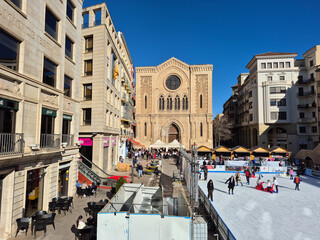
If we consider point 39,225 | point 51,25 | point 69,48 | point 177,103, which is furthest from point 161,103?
point 39,225

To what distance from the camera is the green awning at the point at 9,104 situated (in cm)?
777

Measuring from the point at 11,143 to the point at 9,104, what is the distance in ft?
5.76

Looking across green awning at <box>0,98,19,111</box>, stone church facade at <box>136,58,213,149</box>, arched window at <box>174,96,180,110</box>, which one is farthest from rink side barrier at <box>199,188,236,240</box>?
arched window at <box>174,96,180,110</box>

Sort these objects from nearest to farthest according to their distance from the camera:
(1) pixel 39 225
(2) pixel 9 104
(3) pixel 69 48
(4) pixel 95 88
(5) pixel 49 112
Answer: (1) pixel 39 225, (2) pixel 9 104, (5) pixel 49 112, (3) pixel 69 48, (4) pixel 95 88

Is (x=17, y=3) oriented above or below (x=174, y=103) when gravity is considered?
below

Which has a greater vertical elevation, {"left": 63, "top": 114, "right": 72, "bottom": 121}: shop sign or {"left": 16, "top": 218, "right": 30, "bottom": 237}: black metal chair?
{"left": 63, "top": 114, "right": 72, "bottom": 121}: shop sign

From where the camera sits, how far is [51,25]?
38.0ft

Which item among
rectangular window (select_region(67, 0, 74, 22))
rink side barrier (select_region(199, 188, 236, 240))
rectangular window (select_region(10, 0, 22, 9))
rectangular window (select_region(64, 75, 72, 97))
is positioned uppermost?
rectangular window (select_region(67, 0, 74, 22))

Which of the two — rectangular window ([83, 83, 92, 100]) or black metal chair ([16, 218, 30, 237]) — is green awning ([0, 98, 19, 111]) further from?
rectangular window ([83, 83, 92, 100])

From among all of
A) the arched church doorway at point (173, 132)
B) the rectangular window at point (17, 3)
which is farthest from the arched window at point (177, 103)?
the rectangular window at point (17, 3)

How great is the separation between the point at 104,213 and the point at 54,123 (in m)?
8.11

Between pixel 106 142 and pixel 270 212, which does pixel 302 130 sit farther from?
pixel 106 142

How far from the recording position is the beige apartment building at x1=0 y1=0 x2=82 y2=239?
7996mm

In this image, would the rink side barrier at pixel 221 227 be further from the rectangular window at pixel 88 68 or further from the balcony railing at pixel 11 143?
the rectangular window at pixel 88 68
